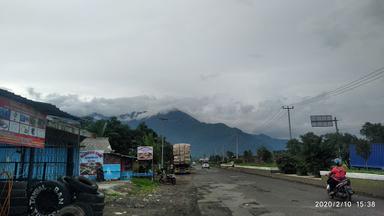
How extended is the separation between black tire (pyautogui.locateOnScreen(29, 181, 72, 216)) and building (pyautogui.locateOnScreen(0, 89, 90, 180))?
131 cm

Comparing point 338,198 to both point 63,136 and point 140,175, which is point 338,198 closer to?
point 63,136

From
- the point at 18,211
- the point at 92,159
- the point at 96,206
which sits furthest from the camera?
the point at 92,159

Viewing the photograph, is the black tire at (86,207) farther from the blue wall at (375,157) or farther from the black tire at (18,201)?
the blue wall at (375,157)

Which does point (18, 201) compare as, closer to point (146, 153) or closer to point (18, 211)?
point (18, 211)

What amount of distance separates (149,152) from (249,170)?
18.3 m

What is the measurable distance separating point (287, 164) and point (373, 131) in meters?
58.7

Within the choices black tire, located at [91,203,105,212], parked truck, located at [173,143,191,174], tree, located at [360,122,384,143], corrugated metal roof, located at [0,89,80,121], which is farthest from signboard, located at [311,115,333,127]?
black tire, located at [91,203,105,212]

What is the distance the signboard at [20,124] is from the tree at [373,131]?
8009cm

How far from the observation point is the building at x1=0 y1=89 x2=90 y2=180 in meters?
8.83

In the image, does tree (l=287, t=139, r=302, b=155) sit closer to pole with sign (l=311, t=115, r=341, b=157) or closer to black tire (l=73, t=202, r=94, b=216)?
pole with sign (l=311, t=115, r=341, b=157)

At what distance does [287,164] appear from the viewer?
34.8 meters

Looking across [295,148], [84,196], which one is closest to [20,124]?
[84,196]
